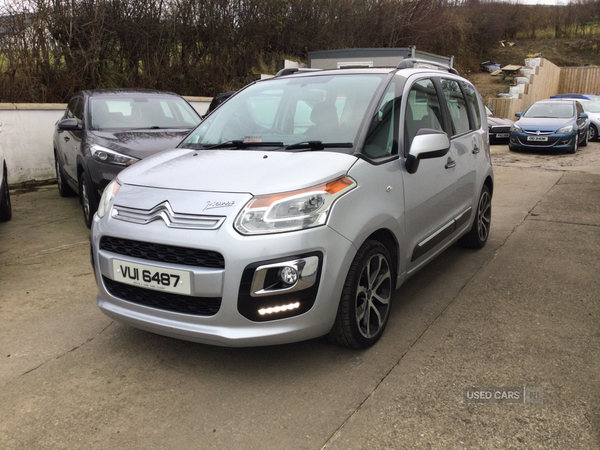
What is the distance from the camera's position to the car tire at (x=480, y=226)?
5219 mm

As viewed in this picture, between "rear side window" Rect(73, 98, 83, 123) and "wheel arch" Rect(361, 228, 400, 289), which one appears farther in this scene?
"rear side window" Rect(73, 98, 83, 123)

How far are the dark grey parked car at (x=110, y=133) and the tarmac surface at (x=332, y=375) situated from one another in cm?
138

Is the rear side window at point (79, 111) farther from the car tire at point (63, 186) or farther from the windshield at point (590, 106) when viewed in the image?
the windshield at point (590, 106)

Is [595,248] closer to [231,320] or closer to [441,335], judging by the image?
[441,335]

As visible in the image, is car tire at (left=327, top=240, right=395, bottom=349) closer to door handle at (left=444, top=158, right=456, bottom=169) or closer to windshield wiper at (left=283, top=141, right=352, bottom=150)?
windshield wiper at (left=283, top=141, right=352, bottom=150)

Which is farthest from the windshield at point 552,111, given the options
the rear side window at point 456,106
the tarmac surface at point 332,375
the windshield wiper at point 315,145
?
the windshield wiper at point 315,145

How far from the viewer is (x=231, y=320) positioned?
276cm

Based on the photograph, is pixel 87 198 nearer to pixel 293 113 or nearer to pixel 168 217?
pixel 293 113

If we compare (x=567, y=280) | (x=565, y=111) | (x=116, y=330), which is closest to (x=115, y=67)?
(x=116, y=330)

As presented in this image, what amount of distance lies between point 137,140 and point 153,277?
364 cm

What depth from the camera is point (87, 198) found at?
6.03 meters

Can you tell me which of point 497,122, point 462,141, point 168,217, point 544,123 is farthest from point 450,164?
point 497,122

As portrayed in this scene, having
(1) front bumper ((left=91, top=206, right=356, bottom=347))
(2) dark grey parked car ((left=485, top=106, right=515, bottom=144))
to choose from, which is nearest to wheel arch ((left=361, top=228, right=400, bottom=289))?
(1) front bumper ((left=91, top=206, right=356, bottom=347))

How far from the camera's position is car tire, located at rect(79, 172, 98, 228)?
19.1 ft
